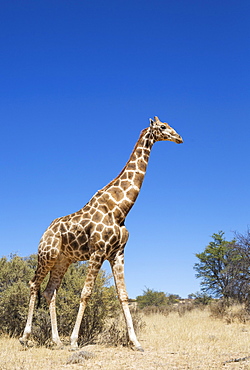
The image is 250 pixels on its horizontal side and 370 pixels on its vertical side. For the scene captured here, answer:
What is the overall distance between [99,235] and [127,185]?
5.05 ft

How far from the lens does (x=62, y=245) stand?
1011cm

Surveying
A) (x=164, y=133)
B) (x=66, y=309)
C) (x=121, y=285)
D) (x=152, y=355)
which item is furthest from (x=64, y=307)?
(x=164, y=133)

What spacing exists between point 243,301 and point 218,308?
1317 millimetres

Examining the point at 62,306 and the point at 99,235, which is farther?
the point at 62,306

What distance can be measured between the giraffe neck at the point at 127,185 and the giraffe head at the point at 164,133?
0.15 meters

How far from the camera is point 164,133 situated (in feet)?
33.8

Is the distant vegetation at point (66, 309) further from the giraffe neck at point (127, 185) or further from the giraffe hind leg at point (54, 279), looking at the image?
the giraffe neck at point (127, 185)

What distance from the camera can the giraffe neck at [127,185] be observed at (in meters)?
9.70

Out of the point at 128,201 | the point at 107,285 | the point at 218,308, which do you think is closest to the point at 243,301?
the point at 218,308

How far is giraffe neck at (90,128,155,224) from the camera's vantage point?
970cm

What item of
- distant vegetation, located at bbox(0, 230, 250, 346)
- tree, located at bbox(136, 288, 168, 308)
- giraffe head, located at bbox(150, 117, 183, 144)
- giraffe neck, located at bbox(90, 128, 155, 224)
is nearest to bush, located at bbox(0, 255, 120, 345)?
distant vegetation, located at bbox(0, 230, 250, 346)

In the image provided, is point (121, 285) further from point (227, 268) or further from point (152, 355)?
point (227, 268)

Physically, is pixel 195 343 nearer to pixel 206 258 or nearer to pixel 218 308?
pixel 218 308

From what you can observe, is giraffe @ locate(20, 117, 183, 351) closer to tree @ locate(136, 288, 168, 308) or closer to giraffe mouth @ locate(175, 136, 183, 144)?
giraffe mouth @ locate(175, 136, 183, 144)
